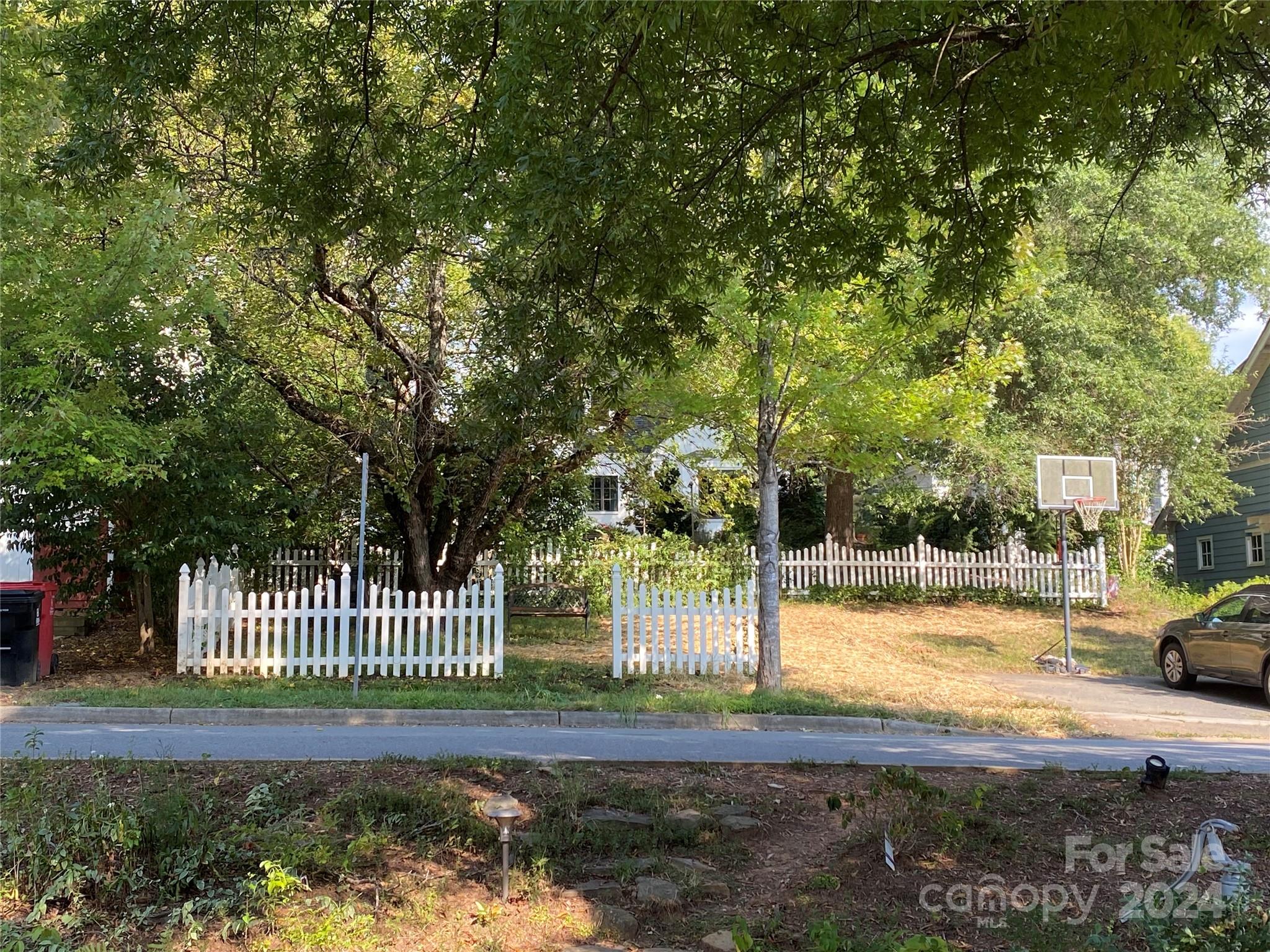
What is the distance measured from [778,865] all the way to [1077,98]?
492 centimetres

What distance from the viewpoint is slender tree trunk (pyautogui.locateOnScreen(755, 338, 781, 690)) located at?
36.9 feet

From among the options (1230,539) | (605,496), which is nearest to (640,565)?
(605,496)

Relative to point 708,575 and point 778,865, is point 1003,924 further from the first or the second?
point 708,575

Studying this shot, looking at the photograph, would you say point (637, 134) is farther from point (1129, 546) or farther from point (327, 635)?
point (1129, 546)

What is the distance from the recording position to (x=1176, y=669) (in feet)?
43.9

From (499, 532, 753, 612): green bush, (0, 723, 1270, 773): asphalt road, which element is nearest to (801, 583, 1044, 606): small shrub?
(499, 532, 753, 612): green bush

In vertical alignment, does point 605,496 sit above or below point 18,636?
above

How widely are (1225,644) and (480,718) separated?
1000 centimetres

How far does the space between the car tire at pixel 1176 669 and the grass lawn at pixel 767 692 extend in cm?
115

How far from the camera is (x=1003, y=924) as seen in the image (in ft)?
12.4

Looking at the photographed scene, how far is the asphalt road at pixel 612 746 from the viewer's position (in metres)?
7.09

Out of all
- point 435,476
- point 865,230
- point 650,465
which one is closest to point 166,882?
point 865,230

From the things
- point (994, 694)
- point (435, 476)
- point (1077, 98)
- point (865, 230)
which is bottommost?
point (994, 694)

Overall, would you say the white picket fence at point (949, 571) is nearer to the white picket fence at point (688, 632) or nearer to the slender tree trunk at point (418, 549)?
the slender tree trunk at point (418, 549)
